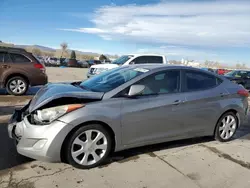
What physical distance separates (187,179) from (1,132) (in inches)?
140

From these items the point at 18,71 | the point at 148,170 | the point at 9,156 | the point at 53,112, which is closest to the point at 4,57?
the point at 18,71

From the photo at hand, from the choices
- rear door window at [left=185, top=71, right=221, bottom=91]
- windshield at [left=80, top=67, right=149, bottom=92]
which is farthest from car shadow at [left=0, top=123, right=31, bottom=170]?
rear door window at [left=185, top=71, right=221, bottom=91]

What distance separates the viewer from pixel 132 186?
316 cm

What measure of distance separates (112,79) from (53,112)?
128cm

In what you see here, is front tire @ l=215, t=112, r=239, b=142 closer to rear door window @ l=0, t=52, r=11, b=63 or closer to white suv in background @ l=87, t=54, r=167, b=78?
white suv in background @ l=87, t=54, r=167, b=78

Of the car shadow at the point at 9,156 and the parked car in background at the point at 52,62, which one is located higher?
the parked car in background at the point at 52,62

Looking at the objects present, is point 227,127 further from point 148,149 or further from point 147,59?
point 147,59

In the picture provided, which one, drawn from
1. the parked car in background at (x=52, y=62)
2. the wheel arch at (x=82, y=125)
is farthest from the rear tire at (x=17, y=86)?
the parked car in background at (x=52, y=62)

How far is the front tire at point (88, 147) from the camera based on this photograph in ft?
11.3

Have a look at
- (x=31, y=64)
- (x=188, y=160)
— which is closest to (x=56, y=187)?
(x=188, y=160)

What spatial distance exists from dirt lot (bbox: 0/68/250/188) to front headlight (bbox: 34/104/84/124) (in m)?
0.71

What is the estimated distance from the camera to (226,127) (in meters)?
4.98

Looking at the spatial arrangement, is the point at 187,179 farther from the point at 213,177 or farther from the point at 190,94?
the point at 190,94

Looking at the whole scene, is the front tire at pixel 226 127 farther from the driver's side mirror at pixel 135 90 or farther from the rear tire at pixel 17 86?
the rear tire at pixel 17 86
